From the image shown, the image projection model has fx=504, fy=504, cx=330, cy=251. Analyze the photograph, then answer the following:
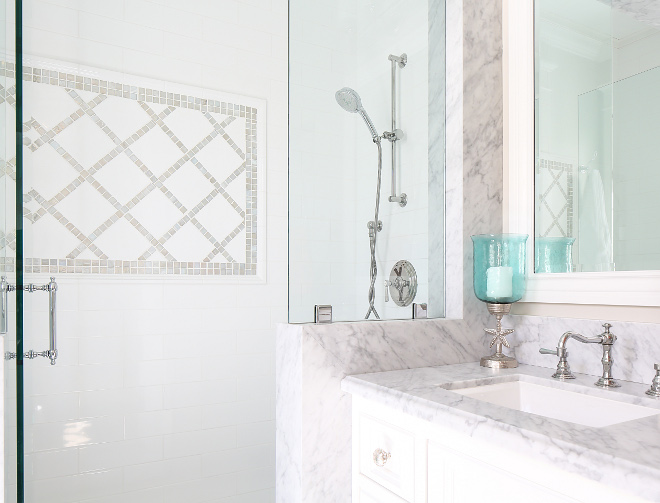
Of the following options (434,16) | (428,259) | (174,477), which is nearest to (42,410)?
(174,477)

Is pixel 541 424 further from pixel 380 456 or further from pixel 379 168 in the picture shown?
pixel 379 168

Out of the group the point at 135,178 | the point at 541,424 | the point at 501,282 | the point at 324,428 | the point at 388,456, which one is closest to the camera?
the point at 541,424

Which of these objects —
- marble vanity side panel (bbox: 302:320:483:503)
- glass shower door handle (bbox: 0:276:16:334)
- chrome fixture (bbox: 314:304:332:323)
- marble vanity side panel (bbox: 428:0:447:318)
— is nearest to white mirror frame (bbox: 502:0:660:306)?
marble vanity side panel (bbox: 428:0:447:318)

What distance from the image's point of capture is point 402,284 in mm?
1637

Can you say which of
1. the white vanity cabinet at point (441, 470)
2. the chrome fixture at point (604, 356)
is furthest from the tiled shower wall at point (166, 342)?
the chrome fixture at point (604, 356)

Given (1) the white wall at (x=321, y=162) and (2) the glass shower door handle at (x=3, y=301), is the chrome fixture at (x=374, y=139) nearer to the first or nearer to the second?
(1) the white wall at (x=321, y=162)

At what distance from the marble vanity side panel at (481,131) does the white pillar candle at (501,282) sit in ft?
0.37

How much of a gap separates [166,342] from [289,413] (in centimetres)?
127

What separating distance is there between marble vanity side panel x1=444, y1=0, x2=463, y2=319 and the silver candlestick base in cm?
12

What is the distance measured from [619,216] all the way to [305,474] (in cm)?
109

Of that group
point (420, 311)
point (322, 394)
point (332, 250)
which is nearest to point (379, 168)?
point (332, 250)

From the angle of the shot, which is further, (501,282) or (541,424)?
(501,282)

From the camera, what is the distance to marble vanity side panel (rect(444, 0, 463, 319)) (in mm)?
1665

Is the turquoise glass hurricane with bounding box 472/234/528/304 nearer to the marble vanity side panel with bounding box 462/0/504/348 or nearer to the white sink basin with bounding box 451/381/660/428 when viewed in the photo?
the marble vanity side panel with bounding box 462/0/504/348
